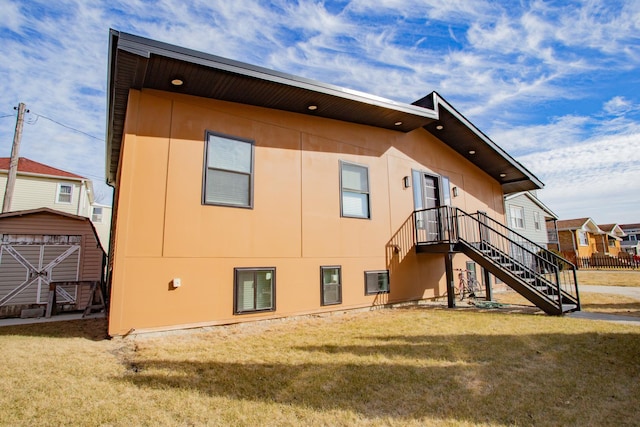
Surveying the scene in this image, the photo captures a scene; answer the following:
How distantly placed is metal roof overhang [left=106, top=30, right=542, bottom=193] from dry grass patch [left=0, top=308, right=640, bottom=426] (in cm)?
406

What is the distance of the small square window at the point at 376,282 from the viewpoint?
7994 mm

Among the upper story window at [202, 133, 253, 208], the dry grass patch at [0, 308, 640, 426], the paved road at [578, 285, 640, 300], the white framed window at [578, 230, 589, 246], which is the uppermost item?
the white framed window at [578, 230, 589, 246]

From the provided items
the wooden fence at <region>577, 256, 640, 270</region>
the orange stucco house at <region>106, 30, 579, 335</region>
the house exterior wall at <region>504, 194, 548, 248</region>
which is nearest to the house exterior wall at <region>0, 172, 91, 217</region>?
the orange stucco house at <region>106, 30, 579, 335</region>

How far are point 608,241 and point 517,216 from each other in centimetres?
2938

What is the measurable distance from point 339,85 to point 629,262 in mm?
29026

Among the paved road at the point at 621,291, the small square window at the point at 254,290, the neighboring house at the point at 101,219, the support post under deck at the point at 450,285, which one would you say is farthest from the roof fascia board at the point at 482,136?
the neighboring house at the point at 101,219

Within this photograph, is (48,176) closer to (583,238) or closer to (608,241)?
(583,238)

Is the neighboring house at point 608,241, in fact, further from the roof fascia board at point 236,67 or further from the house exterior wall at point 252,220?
the roof fascia board at point 236,67

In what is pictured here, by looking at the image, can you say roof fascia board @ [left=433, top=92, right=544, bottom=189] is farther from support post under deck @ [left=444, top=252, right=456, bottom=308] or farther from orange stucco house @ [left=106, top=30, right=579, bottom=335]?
support post under deck @ [left=444, top=252, right=456, bottom=308]

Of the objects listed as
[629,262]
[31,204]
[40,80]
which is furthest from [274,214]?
[629,262]

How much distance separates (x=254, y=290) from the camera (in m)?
6.29

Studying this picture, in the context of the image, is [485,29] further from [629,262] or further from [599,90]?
[629,262]

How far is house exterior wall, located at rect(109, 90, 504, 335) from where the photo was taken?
5367 mm

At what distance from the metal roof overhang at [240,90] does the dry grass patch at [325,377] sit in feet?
13.3
